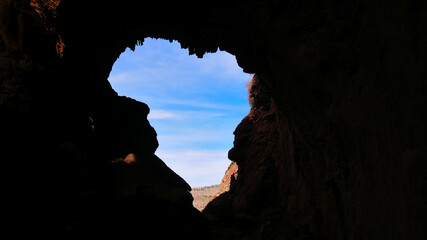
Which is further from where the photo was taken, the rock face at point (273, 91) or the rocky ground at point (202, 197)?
the rocky ground at point (202, 197)

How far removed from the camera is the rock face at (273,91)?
480 cm

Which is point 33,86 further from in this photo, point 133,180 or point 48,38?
point 133,180

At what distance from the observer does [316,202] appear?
10969 millimetres

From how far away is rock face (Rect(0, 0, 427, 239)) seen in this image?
15.8ft

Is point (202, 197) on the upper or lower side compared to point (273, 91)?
lower

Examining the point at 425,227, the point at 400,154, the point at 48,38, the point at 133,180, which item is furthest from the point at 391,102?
the point at 133,180

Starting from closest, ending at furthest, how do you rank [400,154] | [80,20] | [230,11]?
[400,154], [230,11], [80,20]

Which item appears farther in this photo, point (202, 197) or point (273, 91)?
point (202, 197)

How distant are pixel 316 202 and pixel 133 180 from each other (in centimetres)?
895

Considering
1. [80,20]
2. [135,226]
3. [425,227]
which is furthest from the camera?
[135,226]

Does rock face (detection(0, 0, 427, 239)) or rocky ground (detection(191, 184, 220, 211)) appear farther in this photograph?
rocky ground (detection(191, 184, 220, 211))

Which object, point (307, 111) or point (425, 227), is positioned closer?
point (425, 227)

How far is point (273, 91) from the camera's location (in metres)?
12.2

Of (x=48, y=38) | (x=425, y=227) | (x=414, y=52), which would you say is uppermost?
(x=48, y=38)
